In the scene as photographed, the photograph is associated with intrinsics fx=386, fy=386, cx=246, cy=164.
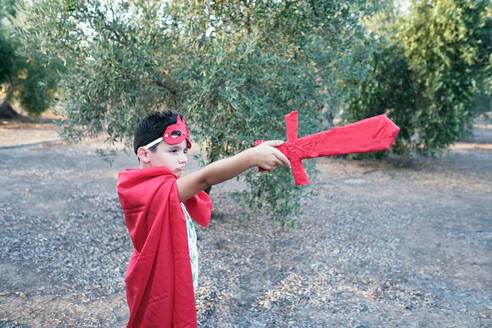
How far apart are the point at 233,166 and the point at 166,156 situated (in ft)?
1.76

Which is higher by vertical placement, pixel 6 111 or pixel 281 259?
pixel 6 111

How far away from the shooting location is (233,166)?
1.92 meters

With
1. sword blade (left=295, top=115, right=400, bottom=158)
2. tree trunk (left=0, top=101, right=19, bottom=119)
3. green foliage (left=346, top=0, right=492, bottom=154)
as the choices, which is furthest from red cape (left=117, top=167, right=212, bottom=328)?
tree trunk (left=0, top=101, right=19, bottom=119)

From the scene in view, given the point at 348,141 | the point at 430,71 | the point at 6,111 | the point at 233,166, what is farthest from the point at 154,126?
the point at 6,111

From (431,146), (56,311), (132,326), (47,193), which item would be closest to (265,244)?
(56,311)

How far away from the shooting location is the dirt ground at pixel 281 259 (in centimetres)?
416

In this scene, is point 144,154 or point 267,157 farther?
point 144,154

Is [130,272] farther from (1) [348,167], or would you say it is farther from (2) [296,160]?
(1) [348,167]

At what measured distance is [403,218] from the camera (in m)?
7.77

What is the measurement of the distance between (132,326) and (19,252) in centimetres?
404

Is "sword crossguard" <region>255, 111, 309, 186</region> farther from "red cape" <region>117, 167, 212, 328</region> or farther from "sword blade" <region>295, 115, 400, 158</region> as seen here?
"red cape" <region>117, 167, 212, 328</region>

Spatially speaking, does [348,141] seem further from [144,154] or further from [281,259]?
[281,259]

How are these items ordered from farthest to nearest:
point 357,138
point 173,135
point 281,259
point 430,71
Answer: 1. point 430,71
2. point 281,259
3. point 173,135
4. point 357,138

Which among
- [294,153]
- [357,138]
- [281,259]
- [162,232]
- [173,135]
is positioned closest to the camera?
[357,138]
